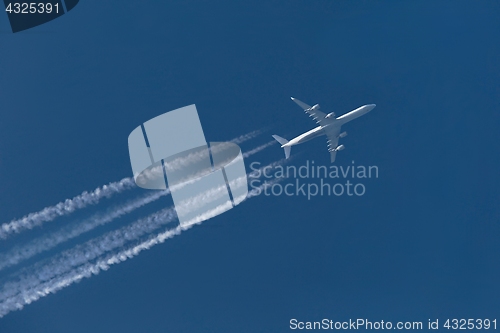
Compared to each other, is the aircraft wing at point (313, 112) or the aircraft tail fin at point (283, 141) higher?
the aircraft wing at point (313, 112)

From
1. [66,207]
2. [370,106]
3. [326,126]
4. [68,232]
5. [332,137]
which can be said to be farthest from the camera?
[332,137]

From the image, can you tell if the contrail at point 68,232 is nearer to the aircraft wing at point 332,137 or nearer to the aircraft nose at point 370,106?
the aircraft wing at point 332,137

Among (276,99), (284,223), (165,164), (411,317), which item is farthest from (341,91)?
(411,317)

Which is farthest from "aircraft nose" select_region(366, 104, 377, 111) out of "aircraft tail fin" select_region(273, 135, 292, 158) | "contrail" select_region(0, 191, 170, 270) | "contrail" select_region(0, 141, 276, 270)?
"contrail" select_region(0, 191, 170, 270)

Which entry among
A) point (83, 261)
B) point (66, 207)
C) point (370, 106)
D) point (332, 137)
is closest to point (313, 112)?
point (332, 137)

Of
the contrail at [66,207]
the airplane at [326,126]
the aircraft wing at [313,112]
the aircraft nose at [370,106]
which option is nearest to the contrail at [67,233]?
the contrail at [66,207]

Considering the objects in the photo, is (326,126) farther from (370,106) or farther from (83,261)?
(83,261)

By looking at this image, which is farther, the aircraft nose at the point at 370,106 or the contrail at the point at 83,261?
the aircraft nose at the point at 370,106
